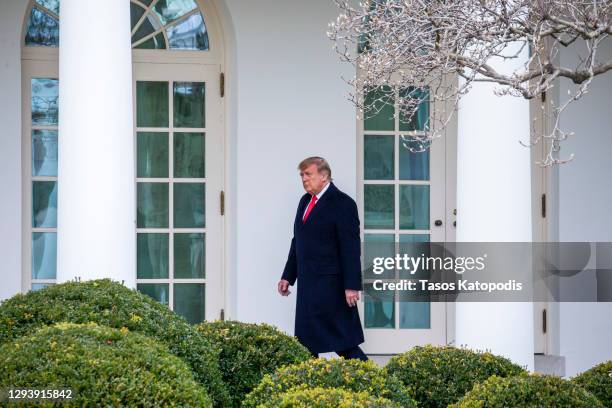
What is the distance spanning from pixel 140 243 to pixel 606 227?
4.08m

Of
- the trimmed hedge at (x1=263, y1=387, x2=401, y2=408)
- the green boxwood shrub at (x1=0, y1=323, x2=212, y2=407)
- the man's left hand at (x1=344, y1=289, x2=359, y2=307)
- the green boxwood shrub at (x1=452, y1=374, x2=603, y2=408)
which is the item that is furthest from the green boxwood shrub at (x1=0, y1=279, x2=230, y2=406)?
the man's left hand at (x1=344, y1=289, x2=359, y2=307)

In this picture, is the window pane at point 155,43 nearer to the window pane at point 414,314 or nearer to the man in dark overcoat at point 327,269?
the man in dark overcoat at point 327,269

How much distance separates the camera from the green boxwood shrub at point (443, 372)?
625 cm

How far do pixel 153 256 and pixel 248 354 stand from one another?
11.6 feet

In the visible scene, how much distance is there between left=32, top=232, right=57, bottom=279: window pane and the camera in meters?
9.32

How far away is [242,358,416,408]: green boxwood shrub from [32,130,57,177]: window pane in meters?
4.48

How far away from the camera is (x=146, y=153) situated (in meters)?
9.51

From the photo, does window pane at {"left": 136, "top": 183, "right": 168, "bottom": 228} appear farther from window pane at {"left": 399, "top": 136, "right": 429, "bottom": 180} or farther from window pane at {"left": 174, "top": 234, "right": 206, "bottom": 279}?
window pane at {"left": 399, "top": 136, "right": 429, "bottom": 180}

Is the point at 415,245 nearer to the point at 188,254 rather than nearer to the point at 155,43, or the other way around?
the point at 188,254

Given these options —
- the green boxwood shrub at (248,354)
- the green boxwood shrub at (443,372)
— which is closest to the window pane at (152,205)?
the green boxwood shrub at (248,354)

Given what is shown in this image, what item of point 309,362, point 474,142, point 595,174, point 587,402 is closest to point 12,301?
point 309,362

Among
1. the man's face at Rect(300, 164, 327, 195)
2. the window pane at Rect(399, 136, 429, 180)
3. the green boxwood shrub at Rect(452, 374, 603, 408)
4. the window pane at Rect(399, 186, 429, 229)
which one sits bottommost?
the green boxwood shrub at Rect(452, 374, 603, 408)

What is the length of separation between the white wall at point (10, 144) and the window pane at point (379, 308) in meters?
2.98

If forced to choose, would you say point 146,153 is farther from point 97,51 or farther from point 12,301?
point 12,301
